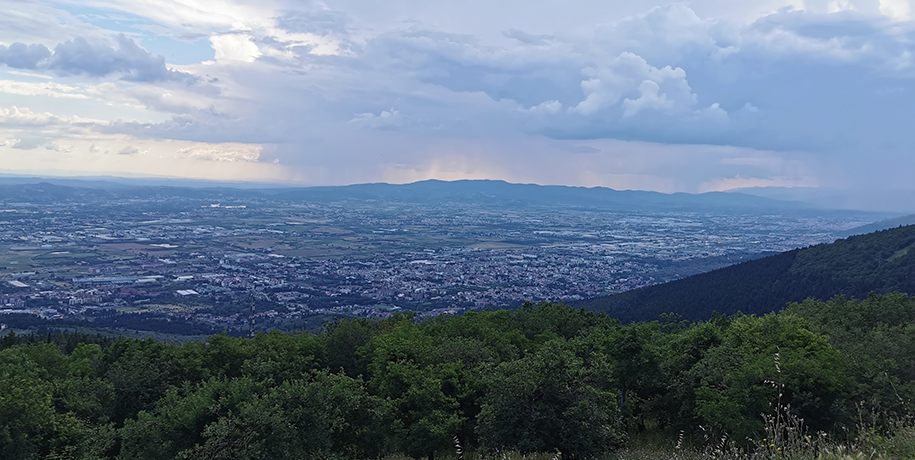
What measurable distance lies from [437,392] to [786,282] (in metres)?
71.7

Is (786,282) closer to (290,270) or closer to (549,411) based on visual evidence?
(549,411)

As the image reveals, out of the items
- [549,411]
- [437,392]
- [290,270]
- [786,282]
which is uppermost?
[549,411]

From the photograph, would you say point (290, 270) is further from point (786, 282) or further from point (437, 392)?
point (437, 392)

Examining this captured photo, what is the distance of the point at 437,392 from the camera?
20.0 m

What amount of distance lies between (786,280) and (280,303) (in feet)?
246

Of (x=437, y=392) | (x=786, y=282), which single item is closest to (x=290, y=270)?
(x=786, y=282)

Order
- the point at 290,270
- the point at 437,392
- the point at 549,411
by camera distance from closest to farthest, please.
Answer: the point at 549,411 → the point at 437,392 → the point at 290,270

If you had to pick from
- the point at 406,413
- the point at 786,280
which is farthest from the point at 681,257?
the point at 406,413

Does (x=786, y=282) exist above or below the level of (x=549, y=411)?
below

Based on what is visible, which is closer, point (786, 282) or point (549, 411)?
point (549, 411)

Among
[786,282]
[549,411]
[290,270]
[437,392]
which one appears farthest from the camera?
[290,270]

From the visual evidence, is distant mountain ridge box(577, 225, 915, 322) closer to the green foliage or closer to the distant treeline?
the distant treeline

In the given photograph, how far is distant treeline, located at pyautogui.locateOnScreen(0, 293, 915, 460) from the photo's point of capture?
15.9m

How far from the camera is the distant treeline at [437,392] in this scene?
15.9 meters
